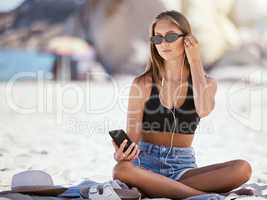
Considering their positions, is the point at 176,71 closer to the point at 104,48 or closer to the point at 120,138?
the point at 120,138

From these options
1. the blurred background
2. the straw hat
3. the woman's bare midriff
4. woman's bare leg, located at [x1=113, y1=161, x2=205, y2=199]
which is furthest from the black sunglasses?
the blurred background

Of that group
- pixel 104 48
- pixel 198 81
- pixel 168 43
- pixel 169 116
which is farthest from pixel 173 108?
pixel 104 48

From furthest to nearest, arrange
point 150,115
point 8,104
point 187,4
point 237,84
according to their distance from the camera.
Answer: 1. point 187,4
2. point 237,84
3. point 8,104
4. point 150,115

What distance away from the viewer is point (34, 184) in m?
1.84

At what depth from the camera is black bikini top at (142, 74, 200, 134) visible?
1.86 m

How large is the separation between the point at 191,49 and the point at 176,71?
4.6 inches

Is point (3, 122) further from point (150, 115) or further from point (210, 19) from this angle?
point (210, 19)

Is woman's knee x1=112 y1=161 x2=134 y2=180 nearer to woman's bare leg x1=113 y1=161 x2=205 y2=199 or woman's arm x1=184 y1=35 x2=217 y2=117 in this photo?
woman's bare leg x1=113 y1=161 x2=205 y2=199

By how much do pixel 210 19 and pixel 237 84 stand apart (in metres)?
1.37

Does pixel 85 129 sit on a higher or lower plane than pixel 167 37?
lower

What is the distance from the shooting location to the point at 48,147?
3.01 metres

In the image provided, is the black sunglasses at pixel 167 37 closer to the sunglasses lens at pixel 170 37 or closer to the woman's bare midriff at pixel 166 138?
the sunglasses lens at pixel 170 37

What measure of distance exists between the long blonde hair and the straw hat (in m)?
0.57

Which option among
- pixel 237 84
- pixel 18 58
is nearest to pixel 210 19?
pixel 237 84
